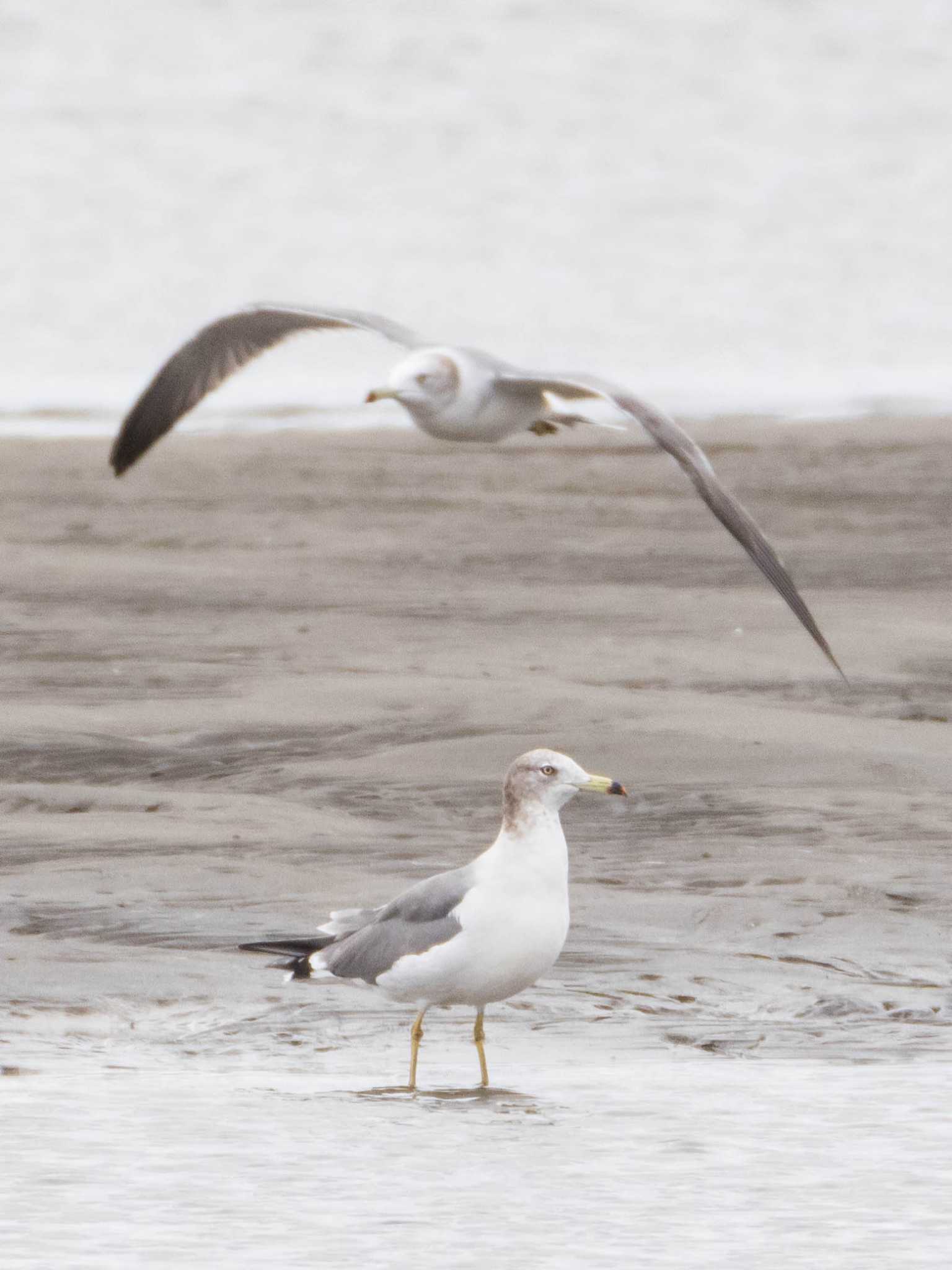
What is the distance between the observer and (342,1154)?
5.13 meters

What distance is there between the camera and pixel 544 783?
597cm

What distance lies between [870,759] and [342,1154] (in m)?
4.29

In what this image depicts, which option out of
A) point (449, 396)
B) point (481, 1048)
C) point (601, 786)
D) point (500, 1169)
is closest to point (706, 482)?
point (449, 396)

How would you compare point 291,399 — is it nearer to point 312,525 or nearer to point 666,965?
point 312,525

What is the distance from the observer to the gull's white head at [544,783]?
19.5 feet

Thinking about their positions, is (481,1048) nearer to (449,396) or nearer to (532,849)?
(532,849)

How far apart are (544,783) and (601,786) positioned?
12 cm

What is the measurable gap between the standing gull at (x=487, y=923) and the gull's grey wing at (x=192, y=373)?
334cm

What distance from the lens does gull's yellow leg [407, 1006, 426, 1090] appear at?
5.75 m

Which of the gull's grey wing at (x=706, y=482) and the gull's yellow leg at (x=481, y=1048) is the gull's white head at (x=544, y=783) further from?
the gull's grey wing at (x=706, y=482)

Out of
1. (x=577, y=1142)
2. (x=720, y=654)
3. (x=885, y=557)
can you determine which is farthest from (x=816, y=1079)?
(x=885, y=557)

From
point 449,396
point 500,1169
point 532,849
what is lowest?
point 500,1169

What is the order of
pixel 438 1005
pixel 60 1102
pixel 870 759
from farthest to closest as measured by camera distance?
pixel 870 759
pixel 438 1005
pixel 60 1102

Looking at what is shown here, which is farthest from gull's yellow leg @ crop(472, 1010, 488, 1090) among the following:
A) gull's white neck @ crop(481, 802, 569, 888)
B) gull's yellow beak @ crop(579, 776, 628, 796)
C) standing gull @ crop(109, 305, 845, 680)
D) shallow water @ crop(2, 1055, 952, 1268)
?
standing gull @ crop(109, 305, 845, 680)
